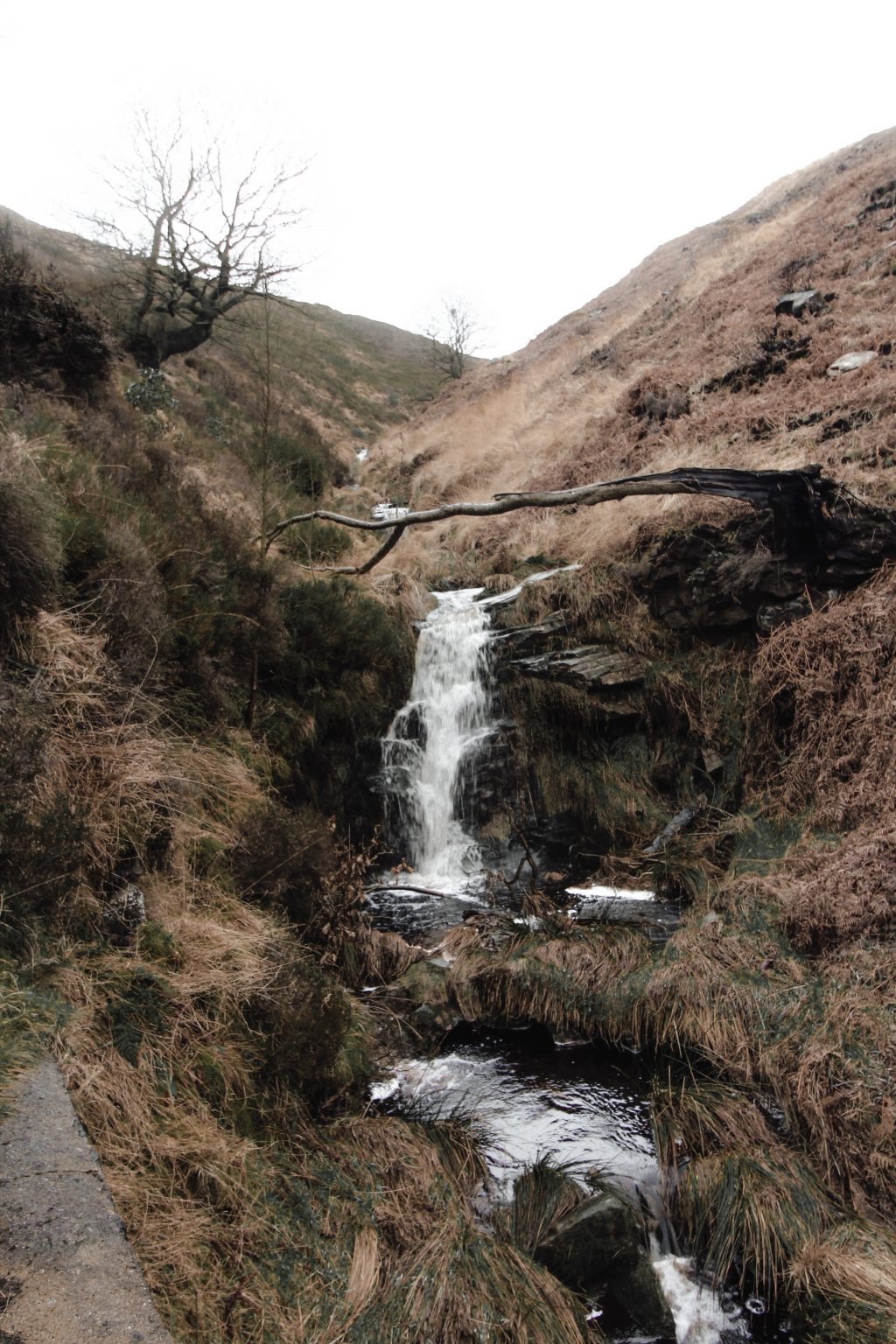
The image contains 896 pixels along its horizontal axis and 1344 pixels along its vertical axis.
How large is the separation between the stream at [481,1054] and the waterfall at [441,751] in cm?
1

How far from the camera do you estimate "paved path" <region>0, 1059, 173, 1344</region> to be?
4.32 feet

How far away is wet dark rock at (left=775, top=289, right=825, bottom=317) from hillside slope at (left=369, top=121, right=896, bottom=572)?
0.05 m

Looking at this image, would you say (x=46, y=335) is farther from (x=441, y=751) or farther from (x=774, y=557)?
(x=774, y=557)

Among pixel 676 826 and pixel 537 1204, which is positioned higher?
pixel 676 826

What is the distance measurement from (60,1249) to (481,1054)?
300cm

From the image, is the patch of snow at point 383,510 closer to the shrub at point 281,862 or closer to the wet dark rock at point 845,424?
the wet dark rock at point 845,424

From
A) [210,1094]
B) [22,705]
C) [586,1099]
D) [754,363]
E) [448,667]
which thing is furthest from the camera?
[754,363]

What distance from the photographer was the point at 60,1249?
1.47 metres

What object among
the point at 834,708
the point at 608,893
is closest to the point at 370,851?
the point at 608,893

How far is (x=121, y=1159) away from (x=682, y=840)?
14.8ft

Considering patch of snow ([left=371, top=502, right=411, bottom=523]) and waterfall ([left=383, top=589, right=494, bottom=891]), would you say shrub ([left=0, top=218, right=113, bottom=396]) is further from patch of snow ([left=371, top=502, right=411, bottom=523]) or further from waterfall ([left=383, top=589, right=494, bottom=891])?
patch of snow ([left=371, top=502, right=411, bottom=523])

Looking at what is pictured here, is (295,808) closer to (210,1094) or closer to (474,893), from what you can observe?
(474,893)

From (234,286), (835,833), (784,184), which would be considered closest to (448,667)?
(835,833)

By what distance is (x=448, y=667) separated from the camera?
25.5 feet
